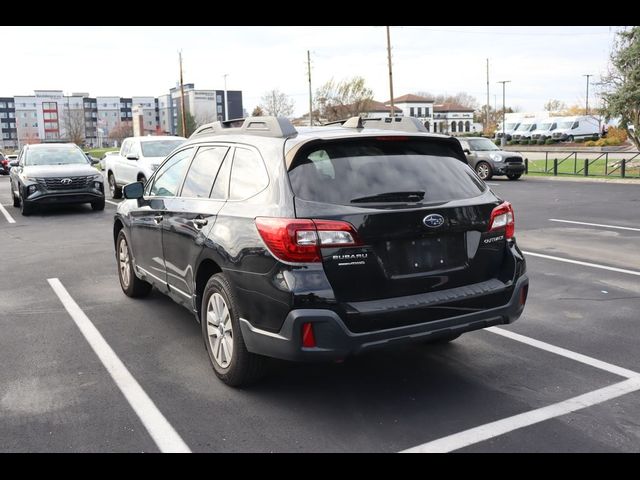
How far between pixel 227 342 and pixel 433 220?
161 cm

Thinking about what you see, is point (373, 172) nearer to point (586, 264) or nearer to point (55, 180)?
point (586, 264)

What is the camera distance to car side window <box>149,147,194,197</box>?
5.56m

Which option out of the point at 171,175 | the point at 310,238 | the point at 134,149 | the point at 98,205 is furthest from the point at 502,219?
the point at 134,149

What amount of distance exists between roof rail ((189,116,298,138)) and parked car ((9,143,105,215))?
415 inches

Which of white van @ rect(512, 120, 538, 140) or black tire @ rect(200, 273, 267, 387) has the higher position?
white van @ rect(512, 120, 538, 140)

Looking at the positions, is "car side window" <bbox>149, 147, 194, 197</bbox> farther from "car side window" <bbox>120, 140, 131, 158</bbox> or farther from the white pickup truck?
"car side window" <bbox>120, 140, 131, 158</bbox>

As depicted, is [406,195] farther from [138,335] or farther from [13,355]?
[13,355]

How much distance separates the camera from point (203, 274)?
4750 mm

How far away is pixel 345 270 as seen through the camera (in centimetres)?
380

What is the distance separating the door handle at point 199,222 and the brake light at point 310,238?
3.35ft

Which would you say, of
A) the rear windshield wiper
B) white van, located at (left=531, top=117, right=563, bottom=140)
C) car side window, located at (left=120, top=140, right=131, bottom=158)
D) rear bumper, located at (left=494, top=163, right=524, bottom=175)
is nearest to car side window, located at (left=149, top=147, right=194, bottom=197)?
the rear windshield wiper

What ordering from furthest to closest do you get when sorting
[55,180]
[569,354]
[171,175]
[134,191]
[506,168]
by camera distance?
1. [506,168]
2. [55,180]
3. [134,191]
4. [171,175]
5. [569,354]

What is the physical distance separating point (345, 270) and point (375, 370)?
1271mm
